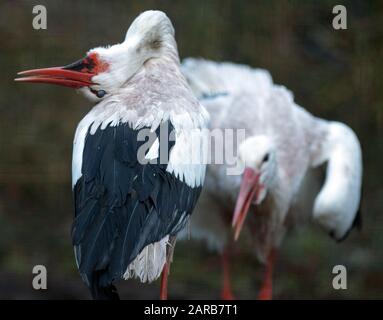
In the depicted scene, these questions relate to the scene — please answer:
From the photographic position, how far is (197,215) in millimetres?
3297

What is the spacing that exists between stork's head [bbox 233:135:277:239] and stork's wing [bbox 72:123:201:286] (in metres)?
0.77

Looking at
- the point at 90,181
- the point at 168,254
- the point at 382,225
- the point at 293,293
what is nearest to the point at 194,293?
the point at 293,293

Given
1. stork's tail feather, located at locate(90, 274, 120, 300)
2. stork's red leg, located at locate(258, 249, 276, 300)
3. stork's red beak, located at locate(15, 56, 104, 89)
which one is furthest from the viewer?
stork's red leg, located at locate(258, 249, 276, 300)

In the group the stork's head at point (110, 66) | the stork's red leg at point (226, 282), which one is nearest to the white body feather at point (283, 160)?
the stork's red leg at point (226, 282)

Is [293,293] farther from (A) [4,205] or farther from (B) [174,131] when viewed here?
(B) [174,131]

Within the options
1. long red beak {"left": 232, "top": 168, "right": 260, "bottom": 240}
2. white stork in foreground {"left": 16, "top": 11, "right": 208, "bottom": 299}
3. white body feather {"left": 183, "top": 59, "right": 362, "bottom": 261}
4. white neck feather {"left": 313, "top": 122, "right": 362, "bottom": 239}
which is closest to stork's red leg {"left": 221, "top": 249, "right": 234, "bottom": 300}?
white body feather {"left": 183, "top": 59, "right": 362, "bottom": 261}

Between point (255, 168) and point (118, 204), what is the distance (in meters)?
0.97

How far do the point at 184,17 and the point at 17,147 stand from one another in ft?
3.08

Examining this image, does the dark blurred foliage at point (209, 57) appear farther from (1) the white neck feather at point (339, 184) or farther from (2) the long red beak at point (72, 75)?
(2) the long red beak at point (72, 75)

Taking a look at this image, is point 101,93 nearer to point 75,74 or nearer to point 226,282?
point 75,74

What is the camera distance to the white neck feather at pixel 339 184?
2.98 m

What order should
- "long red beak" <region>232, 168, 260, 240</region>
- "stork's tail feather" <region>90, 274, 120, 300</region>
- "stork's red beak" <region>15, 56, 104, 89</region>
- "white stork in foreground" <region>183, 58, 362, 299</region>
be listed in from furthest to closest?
"white stork in foreground" <region>183, 58, 362, 299</region> → "long red beak" <region>232, 168, 260, 240</region> → "stork's red beak" <region>15, 56, 104, 89</region> → "stork's tail feather" <region>90, 274, 120, 300</region>

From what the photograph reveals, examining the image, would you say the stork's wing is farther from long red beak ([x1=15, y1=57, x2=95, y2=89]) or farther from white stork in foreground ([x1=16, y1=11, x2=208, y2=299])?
long red beak ([x1=15, y1=57, x2=95, y2=89])

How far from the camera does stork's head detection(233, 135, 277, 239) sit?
9.25 feet
